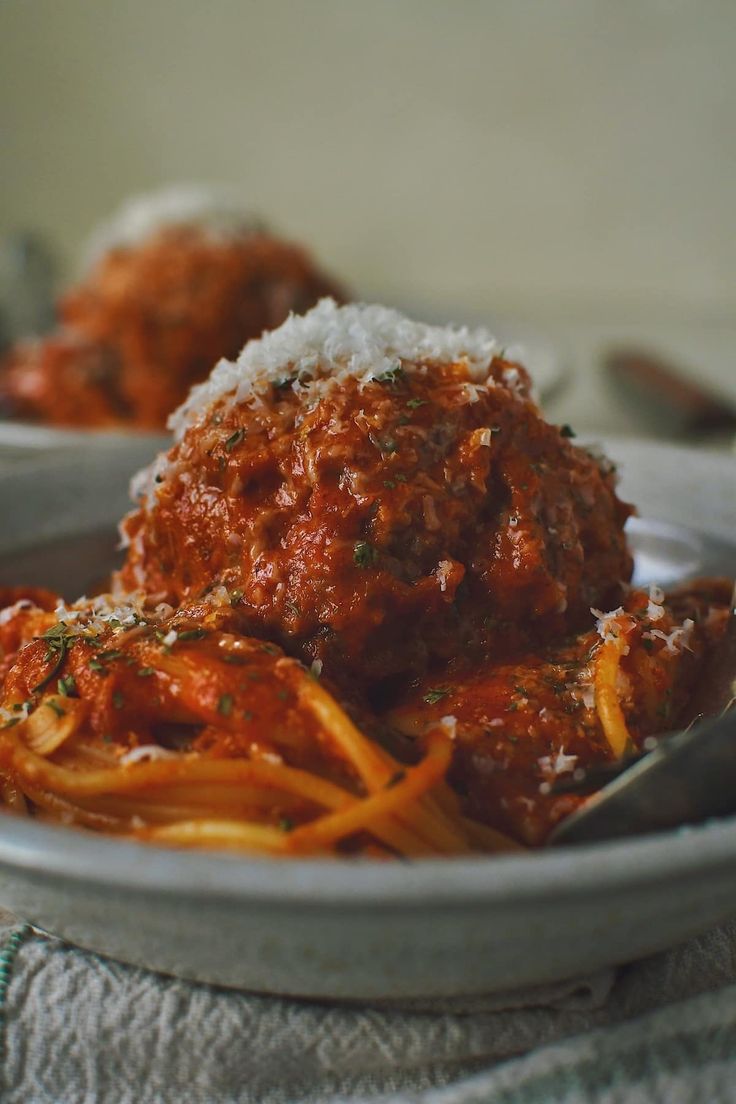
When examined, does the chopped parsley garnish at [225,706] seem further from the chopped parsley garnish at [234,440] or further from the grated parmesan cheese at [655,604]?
the grated parmesan cheese at [655,604]

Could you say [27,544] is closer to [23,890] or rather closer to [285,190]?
[23,890]

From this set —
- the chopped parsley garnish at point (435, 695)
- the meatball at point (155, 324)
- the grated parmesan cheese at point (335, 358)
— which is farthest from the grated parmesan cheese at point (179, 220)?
the chopped parsley garnish at point (435, 695)

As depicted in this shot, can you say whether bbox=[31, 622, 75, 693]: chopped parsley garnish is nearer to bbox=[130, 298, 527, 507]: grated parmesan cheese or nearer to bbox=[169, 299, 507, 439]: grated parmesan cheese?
bbox=[130, 298, 527, 507]: grated parmesan cheese

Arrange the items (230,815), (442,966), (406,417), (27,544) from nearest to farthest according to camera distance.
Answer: (442,966) → (230,815) → (406,417) → (27,544)

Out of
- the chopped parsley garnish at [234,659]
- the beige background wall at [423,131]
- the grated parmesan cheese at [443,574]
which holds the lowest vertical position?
the chopped parsley garnish at [234,659]

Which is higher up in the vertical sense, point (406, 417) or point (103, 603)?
point (406, 417)

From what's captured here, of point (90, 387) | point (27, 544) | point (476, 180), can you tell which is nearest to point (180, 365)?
point (90, 387)

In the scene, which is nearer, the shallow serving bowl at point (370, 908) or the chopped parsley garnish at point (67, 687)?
the shallow serving bowl at point (370, 908)
